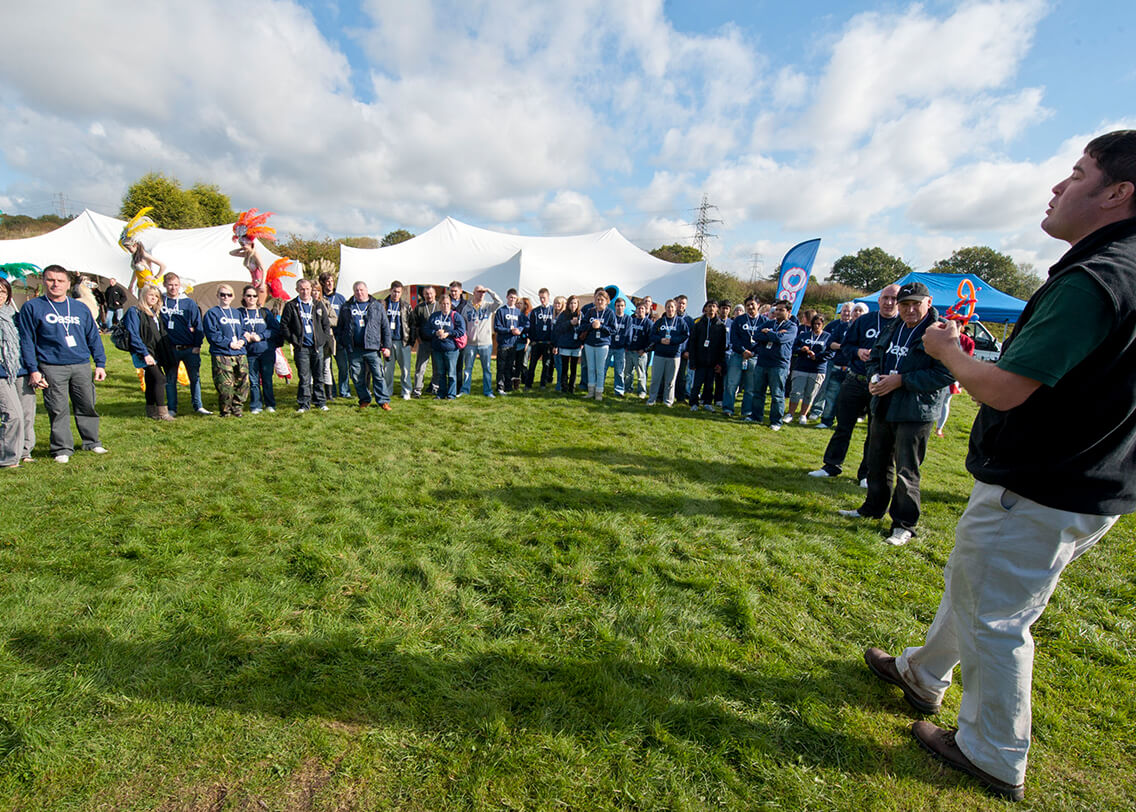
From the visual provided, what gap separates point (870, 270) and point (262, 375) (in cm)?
6519

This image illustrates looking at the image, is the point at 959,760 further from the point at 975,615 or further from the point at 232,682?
the point at 232,682

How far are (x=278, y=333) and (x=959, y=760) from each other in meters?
8.80

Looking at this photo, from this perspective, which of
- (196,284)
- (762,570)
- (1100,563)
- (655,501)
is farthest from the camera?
(196,284)

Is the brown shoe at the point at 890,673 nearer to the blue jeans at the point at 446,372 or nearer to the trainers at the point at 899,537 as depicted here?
the trainers at the point at 899,537

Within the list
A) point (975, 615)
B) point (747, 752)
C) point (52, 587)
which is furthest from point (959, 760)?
point (52, 587)

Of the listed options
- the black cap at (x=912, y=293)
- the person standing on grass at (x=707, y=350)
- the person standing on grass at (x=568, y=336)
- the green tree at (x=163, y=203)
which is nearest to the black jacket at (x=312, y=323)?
the person standing on grass at (x=568, y=336)

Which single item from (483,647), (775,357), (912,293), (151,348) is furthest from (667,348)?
(151,348)

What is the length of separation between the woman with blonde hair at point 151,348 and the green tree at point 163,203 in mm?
43897

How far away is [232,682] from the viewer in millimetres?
2312

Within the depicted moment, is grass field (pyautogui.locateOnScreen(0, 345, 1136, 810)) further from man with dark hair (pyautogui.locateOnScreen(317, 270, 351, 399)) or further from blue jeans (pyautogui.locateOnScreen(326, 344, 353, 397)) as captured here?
blue jeans (pyautogui.locateOnScreen(326, 344, 353, 397))

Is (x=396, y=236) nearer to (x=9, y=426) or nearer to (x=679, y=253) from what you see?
(x=679, y=253)

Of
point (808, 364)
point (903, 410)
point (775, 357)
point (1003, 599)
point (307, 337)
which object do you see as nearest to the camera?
point (1003, 599)

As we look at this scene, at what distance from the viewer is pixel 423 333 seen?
8758 mm

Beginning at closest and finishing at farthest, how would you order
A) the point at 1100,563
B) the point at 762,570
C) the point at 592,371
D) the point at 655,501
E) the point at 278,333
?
the point at 762,570 < the point at 1100,563 < the point at 655,501 < the point at 278,333 < the point at 592,371
